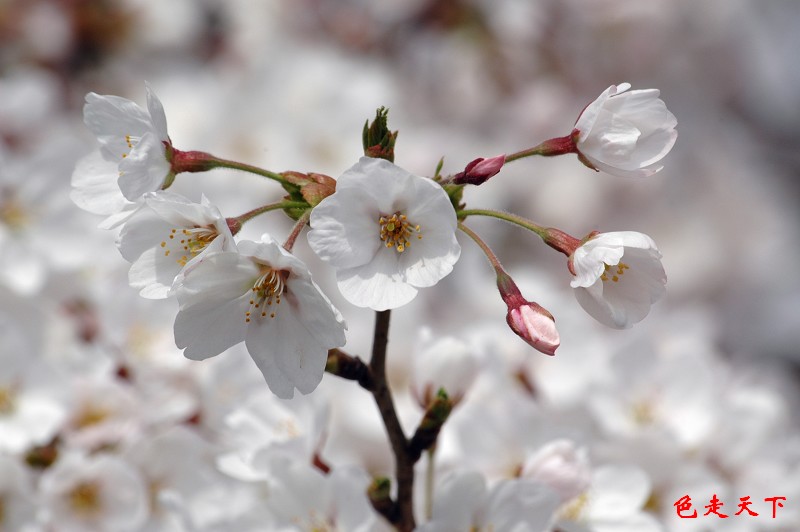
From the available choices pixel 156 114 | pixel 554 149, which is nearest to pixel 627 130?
pixel 554 149

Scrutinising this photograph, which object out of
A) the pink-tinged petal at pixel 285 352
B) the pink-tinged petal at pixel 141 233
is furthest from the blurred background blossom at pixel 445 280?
the pink-tinged petal at pixel 141 233

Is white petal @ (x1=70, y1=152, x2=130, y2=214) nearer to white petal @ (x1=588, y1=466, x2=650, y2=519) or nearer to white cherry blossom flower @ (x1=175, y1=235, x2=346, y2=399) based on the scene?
white cherry blossom flower @ (x1=175, y1=235, x2=346, y2=399)

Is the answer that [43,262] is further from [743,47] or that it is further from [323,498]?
[743,47]

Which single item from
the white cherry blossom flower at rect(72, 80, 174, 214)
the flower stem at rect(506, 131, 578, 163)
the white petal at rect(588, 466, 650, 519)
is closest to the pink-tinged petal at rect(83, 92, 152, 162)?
the white cherry blossom flower at rect(72, 80, 174, 214)

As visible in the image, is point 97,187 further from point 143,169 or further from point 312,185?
point 312,185

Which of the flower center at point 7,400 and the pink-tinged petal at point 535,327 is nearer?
the pink-tinged petal at point 535,327

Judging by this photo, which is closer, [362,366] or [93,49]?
[362,366]

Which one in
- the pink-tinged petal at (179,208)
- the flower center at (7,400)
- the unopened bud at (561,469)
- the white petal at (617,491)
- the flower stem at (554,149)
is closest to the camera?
the pink-tinged petal at (179,208)

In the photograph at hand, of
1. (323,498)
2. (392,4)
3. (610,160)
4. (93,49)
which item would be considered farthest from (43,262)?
(392,4)

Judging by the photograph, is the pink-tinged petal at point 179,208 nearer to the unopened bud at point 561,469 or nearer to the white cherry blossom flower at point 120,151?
the white cherry blossom flower at point 120,151
